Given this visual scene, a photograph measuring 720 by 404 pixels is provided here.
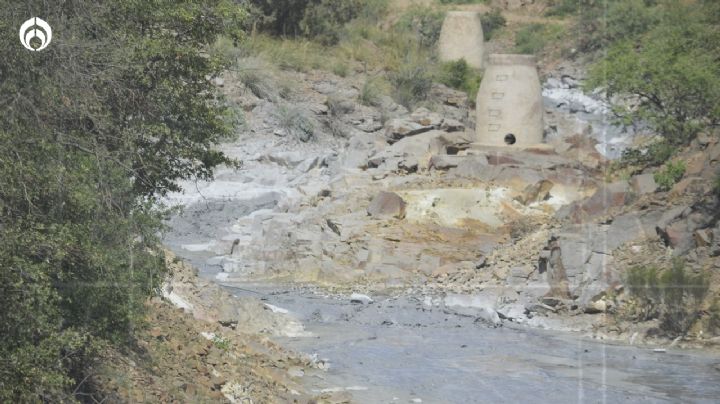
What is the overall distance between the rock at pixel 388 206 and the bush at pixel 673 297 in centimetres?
598

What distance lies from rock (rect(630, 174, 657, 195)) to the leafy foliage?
1074 centimetres

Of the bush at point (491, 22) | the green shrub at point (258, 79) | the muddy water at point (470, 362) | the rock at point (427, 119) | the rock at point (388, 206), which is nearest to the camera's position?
the muddy water at point (470, 362)

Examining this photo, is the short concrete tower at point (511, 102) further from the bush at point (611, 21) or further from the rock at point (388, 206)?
the bush at point (611, 21)

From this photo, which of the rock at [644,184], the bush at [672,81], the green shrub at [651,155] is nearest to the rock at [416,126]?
the bush at [672,81]

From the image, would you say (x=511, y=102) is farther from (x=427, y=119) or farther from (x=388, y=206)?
(x=388, y=206)

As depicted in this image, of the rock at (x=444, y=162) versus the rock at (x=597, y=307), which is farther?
the rock at (x=444, y=162)

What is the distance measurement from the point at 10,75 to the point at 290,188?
17395mm

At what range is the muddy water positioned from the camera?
1171 centimetres

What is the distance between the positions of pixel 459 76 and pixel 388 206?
675 inches

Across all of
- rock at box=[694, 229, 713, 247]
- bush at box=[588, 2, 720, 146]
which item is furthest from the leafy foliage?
bush at box=[588, 2, 720, 146]

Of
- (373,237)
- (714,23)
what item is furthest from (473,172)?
(714,23)

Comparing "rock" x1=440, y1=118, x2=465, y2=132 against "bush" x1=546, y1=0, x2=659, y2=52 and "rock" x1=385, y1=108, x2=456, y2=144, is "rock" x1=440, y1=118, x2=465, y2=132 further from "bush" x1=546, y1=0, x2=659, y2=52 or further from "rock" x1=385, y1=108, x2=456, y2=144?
"bush" x1=546, y1=0, x2=659, y2=52

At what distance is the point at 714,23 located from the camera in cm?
3078

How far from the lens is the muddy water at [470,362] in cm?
1171
